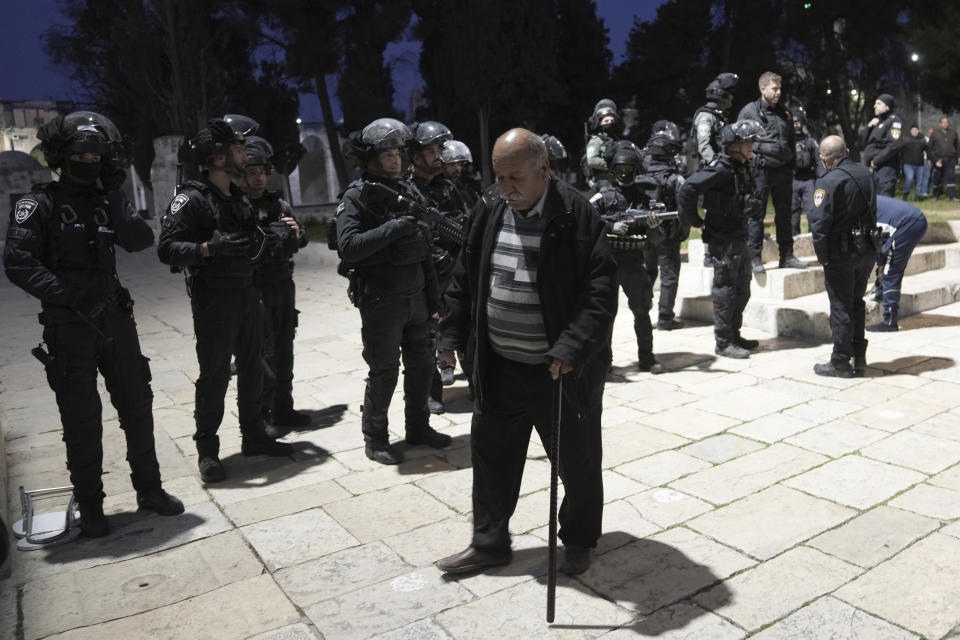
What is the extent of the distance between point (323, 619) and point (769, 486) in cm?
245

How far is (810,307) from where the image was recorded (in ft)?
26.3

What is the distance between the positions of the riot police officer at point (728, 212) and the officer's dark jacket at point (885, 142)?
14.7 feet

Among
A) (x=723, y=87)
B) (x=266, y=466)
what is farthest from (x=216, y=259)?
(x=723, y=87)

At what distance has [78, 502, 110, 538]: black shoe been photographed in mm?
4176

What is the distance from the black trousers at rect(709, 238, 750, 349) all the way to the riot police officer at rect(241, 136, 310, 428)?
11.4 ft

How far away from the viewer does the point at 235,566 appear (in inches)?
150

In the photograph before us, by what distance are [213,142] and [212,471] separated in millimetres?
1885

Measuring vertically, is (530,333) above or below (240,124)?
below

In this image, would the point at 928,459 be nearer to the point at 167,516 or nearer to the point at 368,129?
the point at 368,129

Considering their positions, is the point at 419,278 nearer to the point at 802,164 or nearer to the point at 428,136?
the point at 428,136

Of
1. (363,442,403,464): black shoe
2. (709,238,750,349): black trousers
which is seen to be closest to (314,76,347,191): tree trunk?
(709,238,750,349): black trousers

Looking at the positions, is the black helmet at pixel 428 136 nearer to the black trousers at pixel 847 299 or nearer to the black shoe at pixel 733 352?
the black trousers at pixel 847 299

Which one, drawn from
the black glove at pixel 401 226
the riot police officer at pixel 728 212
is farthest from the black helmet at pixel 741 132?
the black glove at pixel 401 226

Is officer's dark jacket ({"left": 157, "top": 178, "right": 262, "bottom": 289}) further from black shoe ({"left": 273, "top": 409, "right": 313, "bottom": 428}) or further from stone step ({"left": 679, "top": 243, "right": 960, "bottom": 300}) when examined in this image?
stone step ({"left": 679, "top": 243, "right": 960, "bottom": 300})
